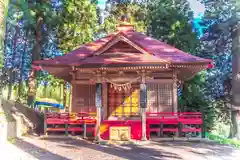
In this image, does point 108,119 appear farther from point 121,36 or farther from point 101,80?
point 121,36

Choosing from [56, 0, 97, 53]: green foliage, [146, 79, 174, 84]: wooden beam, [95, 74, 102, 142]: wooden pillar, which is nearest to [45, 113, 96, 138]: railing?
[95, 74, 102, 142]: wooden pillar

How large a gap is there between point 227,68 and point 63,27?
1525 cm

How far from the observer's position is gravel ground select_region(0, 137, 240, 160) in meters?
9.06

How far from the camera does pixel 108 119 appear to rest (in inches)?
594

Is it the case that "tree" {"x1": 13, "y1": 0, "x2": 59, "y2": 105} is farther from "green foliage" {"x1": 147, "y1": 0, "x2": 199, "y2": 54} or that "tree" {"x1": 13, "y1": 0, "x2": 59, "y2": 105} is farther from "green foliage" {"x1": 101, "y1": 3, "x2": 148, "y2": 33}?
"green foliage" {"x1": 147, "y1": 0, "x2": 199, "y2": 54}

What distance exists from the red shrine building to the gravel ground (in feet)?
5.85

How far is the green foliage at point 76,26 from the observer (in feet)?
80.4

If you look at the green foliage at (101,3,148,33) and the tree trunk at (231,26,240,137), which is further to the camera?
the green foliage at (101,3,148,33)

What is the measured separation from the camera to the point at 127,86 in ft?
48.0

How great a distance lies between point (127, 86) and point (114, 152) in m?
5.04

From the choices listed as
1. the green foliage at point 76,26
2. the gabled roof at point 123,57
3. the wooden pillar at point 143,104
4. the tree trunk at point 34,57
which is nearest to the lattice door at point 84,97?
the gabled roof at point 123,57

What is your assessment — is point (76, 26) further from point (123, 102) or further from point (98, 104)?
point (98, 104)

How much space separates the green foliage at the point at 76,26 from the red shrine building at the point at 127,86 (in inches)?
349

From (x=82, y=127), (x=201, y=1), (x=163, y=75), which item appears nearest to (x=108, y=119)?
(x=82, y=127)
